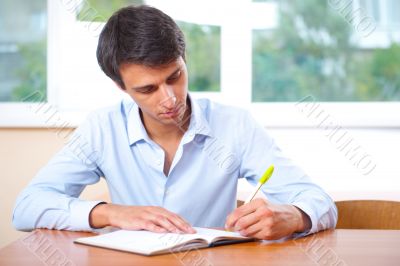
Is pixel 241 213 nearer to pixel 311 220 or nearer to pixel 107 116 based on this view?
pixel 311 220

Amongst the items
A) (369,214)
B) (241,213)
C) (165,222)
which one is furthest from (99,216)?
(369,214)

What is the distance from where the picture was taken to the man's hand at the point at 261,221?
4.64 feet

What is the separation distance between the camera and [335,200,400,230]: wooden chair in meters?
1.83

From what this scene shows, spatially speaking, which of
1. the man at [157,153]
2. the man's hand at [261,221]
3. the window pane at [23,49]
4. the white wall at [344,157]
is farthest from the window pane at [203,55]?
the man's hand at [261,221]

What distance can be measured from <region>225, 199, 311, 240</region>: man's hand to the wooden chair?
442 mm

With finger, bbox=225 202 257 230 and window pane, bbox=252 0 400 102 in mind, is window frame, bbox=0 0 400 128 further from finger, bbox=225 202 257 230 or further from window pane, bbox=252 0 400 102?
finger, bbox=225 202 257 230

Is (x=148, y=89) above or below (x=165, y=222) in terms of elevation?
above

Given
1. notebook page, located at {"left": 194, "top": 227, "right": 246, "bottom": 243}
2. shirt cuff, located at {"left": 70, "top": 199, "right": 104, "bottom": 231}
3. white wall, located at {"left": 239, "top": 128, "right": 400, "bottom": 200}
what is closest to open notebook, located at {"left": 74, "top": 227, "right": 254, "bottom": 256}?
notebook page, located at {"left": 194, "top": 227, "right": 246, "bottom": 243}

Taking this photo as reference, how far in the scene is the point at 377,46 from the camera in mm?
3199

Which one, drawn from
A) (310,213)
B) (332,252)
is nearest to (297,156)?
(310,213)

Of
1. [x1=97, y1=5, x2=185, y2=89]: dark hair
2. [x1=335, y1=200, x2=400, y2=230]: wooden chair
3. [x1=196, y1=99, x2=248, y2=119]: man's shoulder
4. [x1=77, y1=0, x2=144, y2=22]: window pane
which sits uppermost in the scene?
[x1=77, y1=0, x2=144, y2=22]: window pane

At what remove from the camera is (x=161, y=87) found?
67.8 inches

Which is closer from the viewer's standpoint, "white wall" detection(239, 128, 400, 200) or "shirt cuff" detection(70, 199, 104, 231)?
"shirt cuff" detection(70, 199, 104, 231)

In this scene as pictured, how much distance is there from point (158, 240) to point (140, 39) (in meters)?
0.58
